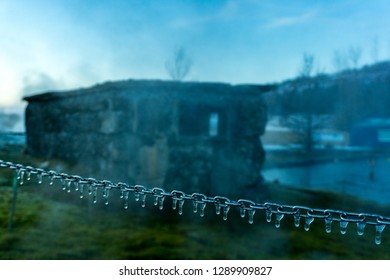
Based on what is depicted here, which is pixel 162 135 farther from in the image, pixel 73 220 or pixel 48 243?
pixel 48 243

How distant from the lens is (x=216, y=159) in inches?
118

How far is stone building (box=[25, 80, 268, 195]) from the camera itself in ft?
8.70

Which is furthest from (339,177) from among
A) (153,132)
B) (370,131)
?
(153,132)

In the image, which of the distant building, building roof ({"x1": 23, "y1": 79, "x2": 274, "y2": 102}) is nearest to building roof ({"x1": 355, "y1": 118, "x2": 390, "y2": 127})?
the distant building

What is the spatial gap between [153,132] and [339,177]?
Answer: 212cm

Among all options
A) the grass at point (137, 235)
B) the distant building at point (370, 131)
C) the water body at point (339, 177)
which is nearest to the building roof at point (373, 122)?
the distant building at point (370, 131)

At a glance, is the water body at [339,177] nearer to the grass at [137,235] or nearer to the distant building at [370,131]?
the distant building at [370,131]

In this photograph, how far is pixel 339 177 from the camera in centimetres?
349

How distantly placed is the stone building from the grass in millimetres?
373

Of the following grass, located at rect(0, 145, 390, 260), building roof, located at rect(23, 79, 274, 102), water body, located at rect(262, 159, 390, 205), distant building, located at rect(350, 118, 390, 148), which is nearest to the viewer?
grass, located at rect(0, 145, 390, 260)

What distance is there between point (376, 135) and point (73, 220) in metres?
3.38

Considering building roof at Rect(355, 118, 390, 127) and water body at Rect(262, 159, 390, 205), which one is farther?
building roof at Rect(355, 118, 390, 127)

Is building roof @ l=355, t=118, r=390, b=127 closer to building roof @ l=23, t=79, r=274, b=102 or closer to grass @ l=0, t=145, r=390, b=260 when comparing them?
building roof @ l=23, t=79, r=274, b=102

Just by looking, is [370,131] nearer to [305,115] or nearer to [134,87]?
[305,115]
